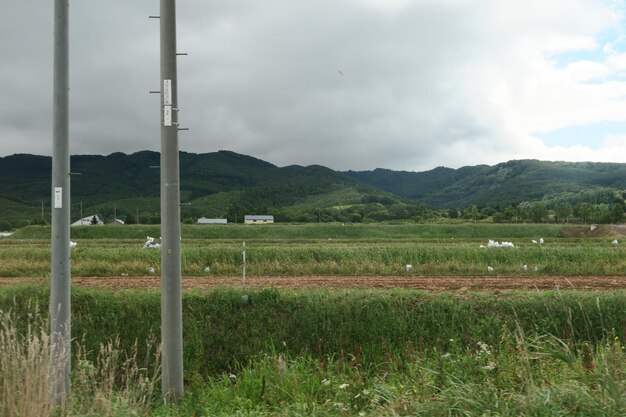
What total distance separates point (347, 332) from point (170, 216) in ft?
18.3

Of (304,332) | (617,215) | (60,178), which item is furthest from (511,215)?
(60,178)

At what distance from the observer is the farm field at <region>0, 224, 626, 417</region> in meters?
5.14

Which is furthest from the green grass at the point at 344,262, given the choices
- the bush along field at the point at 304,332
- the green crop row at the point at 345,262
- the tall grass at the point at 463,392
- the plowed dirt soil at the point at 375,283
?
the tall grass at the point at 463,392

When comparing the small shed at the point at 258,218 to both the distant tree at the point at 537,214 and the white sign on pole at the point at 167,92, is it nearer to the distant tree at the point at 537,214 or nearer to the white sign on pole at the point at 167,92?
the distant tree at the point at 537,214

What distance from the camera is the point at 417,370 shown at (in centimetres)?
684

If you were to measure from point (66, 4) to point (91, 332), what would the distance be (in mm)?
6859

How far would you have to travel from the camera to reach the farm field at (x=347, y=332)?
202 inches

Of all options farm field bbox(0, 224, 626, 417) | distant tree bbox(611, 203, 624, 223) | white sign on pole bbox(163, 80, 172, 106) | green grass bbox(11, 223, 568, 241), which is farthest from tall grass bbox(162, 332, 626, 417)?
distant tree bbox(611, 203, 624, 223)

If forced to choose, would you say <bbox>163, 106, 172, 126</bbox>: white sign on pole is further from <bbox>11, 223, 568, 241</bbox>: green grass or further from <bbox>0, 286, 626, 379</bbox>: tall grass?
<bbox>11, 223, 568, 241</bbox>: green grass

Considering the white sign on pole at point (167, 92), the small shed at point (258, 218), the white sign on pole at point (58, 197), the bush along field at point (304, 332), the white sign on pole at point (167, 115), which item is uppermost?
the white sign on pole at point (167, 92)

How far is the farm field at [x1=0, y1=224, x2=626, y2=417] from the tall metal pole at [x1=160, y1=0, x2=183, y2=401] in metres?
0.38

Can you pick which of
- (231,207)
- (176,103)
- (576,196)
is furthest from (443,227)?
(576,196)

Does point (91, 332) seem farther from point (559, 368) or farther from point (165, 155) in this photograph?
point (559, 368)

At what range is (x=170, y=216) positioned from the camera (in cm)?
659
